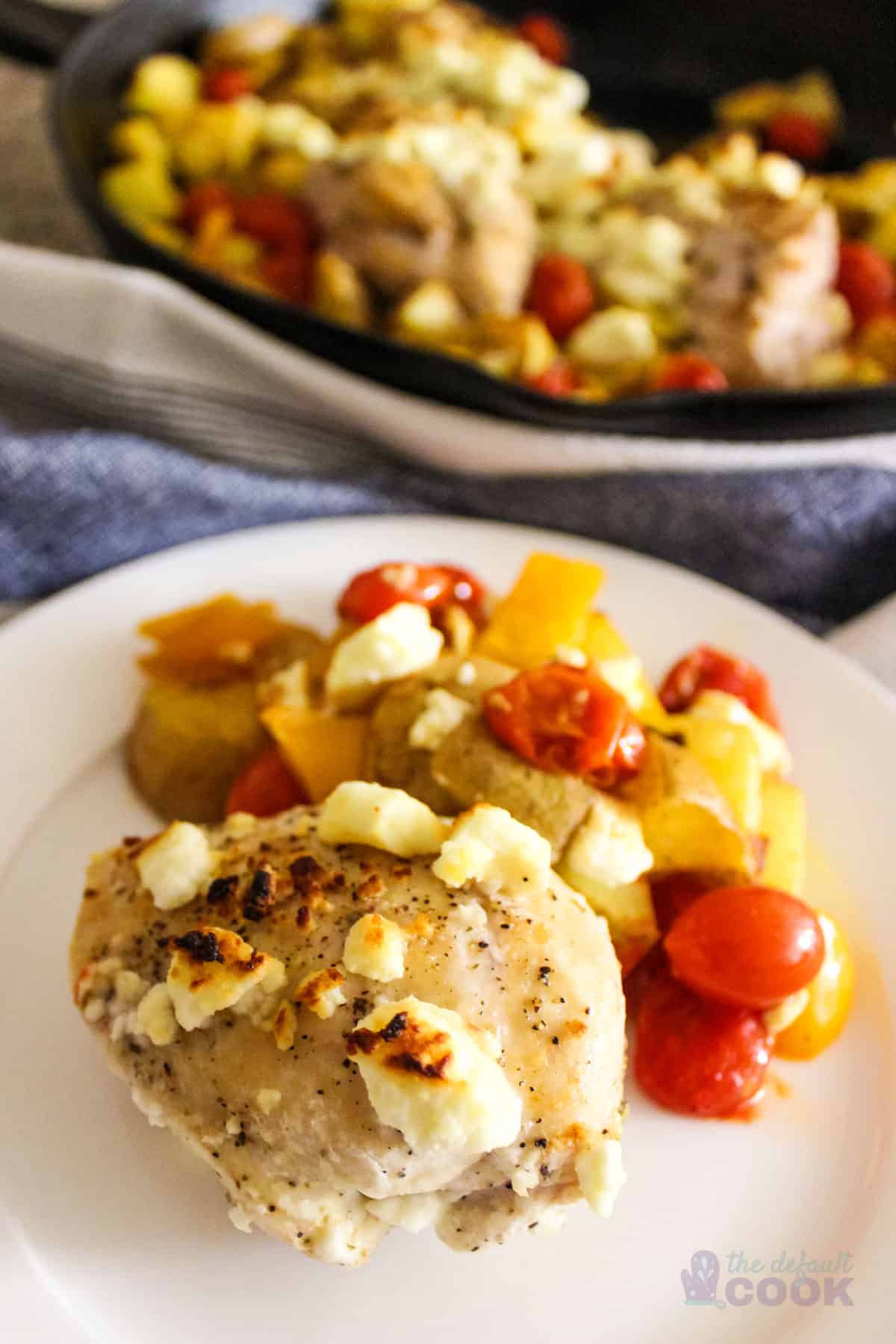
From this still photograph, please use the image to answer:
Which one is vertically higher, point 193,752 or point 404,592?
point 404,592

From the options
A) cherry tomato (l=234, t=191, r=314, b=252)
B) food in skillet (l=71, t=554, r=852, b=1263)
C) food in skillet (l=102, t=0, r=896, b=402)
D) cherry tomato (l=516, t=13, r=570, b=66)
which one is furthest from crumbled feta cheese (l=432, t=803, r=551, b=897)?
cherry tomato (l=516, t=13, r=570, b=66)

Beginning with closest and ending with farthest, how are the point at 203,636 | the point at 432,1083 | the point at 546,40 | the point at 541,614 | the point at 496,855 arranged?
the point at 432,1083
the point at 496,855
the point at 541,614
the point at 203,636
the point at 546,40

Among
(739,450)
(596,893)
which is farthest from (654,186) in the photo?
(596,893)

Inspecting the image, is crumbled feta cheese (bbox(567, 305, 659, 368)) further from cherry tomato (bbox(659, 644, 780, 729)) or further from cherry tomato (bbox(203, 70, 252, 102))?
cherry tomato (bbox(203, 70, 252, 102))

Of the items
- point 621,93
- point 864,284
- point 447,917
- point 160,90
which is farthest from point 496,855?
point 621,93

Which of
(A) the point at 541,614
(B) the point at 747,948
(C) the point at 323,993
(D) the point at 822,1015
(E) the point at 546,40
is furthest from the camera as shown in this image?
(E) the point at 546,40

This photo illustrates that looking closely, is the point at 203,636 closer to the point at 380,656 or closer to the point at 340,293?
the point at 380,656

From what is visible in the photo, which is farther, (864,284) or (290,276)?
(864,284)
